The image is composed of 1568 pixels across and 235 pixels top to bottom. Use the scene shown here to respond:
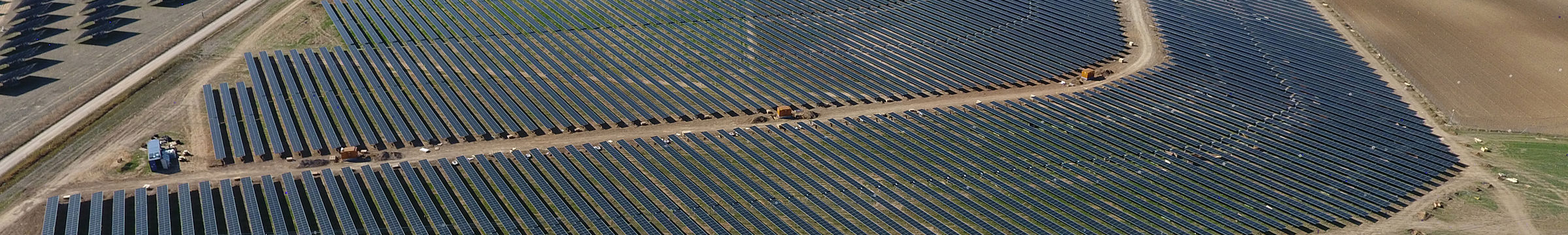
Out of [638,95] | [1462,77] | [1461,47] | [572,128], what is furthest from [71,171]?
[1461,47]

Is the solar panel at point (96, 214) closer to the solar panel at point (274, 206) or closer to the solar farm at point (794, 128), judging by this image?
the solar farm at point (794, 128)

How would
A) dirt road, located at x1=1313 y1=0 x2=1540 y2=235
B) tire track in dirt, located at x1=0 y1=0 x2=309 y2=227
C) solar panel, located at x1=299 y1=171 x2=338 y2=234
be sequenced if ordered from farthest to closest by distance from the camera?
1. dirt road, located at x1=1313 y1=0 x2=1540 y2=235
2. tire track in dirt, located at x1=0 y1=0 x2=309 y2=227
3. solar panel, located at x1=299 y1=171 x2=338 y2=234

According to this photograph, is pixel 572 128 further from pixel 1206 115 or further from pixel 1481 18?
pixel 1481 18

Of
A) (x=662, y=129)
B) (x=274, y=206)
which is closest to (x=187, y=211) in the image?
(x=274, y=206)

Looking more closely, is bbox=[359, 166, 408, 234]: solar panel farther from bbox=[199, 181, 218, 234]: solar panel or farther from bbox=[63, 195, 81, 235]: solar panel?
bbox=[63, 195, 81, 235]: solar panel

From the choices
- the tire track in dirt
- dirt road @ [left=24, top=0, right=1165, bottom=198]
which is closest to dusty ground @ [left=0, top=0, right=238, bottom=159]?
the tire track in dirt

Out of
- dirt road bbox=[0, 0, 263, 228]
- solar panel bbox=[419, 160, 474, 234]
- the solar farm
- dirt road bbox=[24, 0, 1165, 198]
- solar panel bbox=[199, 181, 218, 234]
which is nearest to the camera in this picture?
solar panel bbox=[199, 181, 218, 234]

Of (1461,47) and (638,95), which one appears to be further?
(1461,47)
